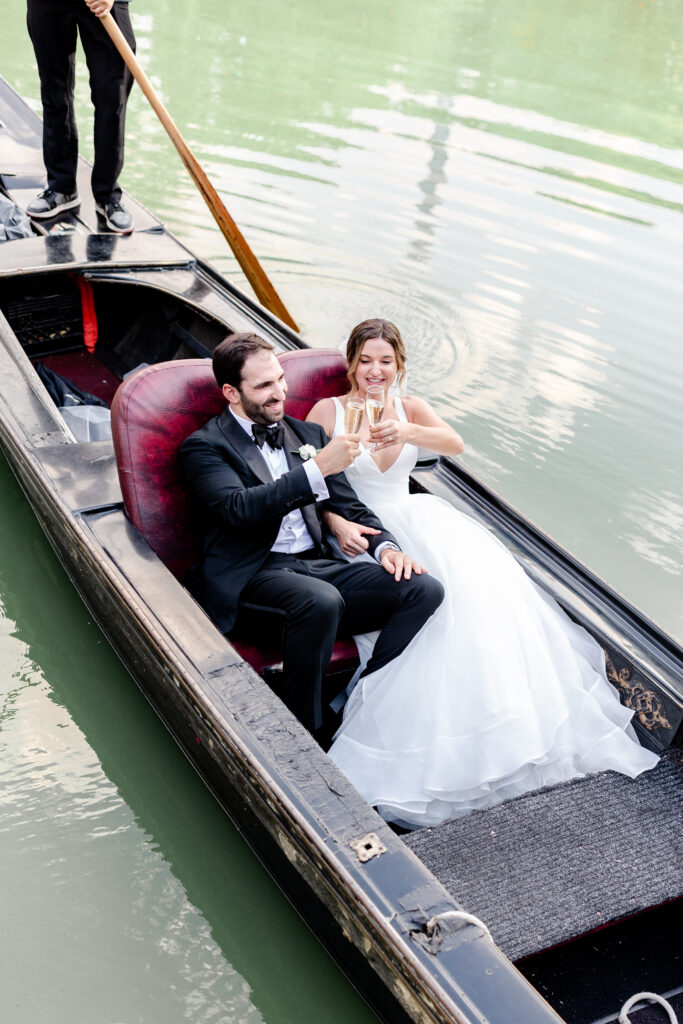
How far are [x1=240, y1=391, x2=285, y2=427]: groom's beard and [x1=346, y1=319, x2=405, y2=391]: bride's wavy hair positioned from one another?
38cm

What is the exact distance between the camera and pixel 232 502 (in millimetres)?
2219

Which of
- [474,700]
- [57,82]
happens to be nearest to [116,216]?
[57,82]

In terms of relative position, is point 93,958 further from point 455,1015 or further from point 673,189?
point 673,189

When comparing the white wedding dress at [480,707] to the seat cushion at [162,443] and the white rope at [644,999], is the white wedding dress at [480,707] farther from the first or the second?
the seat cushion at [162,443]

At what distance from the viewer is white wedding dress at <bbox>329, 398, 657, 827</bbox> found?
206 cm

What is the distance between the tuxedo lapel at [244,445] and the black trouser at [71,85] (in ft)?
6.17

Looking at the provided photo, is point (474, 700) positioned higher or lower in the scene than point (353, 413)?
lower

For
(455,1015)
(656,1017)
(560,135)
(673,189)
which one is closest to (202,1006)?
(455,1015)

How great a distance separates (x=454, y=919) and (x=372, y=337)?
1.53 m

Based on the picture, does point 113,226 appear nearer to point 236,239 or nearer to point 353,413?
point 236,239

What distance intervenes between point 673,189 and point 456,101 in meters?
2.13

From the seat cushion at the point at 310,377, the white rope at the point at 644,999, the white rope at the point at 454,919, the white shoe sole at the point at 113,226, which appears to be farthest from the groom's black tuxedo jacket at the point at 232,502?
the white shoe sole at the point at 113,226

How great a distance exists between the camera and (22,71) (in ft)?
22.7

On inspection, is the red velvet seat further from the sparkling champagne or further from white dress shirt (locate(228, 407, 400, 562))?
the sparkling champagne
